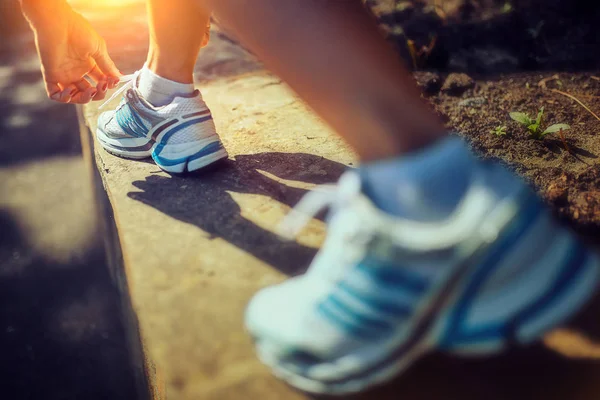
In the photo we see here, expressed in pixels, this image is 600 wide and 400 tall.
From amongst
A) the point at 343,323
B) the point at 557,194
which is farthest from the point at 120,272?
the point at 557,194

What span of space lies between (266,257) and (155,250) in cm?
24

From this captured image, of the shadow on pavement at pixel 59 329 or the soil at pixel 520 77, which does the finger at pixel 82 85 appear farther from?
the soil at pixel 520 77

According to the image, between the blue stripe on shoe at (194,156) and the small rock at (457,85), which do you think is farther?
the small rock at (457,85)

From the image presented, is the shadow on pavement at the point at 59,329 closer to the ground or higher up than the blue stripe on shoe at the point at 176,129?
closer to the ground

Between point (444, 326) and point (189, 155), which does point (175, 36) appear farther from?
point (444, 326)

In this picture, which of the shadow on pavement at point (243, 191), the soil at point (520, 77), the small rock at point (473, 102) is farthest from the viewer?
the small rock at point (473, 102)

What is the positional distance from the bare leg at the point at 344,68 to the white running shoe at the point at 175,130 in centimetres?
46

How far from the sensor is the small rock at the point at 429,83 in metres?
1.71

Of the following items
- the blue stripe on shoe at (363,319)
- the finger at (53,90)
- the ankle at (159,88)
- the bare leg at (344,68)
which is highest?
the bare leg at (344,68)

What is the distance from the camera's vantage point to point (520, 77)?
1.76 meters

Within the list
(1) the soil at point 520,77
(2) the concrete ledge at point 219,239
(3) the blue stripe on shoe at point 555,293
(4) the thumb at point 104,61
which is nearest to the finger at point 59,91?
(4) the thumb at point 104,61

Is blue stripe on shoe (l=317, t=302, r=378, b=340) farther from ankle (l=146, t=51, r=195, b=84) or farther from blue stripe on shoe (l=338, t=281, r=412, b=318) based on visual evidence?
ankle (l=146, t=51, r=195, b=84)

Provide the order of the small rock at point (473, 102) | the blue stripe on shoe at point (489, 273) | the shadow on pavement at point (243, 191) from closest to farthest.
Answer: the blue stripe on shoe at point (489, 273) < the shadow on pavement at point (243, 191) < the small rock at point (473, 102)

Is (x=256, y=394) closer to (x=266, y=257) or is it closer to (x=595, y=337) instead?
(x=266, y=257)
